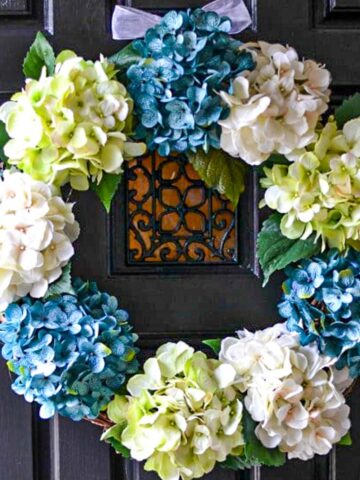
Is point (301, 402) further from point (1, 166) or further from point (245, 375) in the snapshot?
point (1, 166)

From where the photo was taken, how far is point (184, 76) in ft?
2.92

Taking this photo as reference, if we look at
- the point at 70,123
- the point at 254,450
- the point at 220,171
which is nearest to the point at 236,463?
the point at 254,450

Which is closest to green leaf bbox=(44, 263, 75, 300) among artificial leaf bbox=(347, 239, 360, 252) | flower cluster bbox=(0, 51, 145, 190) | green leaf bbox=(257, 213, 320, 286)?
flower cluster bbox=(0, 51, 145, 190)

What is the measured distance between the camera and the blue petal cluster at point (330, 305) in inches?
35.8

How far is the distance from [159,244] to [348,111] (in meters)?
0.30

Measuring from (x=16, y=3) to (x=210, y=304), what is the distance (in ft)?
1.53

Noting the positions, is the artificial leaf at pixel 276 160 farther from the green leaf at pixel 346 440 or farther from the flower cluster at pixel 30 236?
the green leaf at pixel 346 440

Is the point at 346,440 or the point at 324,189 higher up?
the point at 324,189

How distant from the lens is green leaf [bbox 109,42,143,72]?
36.9 inches

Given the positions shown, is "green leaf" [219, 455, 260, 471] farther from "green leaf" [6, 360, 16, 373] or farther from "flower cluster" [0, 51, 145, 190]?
"flower cluster" [0, 51, 145, 190]

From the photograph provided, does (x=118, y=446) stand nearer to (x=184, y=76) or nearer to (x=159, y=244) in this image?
(x=159, y=244)

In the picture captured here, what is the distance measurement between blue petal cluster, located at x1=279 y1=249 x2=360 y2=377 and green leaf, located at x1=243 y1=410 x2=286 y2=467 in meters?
0.12

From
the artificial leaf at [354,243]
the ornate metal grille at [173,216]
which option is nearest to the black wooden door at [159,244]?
the ornate metal grille at [173,216]

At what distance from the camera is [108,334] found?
0.91 meters
